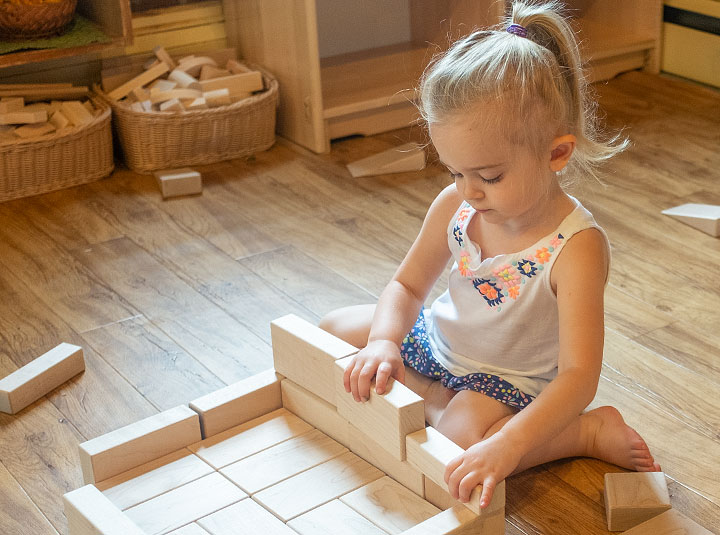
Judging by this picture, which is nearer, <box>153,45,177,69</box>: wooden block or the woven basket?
the woven basket

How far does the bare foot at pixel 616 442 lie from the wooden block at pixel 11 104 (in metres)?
1.53

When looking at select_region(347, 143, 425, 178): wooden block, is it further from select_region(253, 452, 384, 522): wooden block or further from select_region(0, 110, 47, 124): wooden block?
select_region(253, 452, 384, 522): wooden block

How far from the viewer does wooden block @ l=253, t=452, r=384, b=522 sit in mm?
1079

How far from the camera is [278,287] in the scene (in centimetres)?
172

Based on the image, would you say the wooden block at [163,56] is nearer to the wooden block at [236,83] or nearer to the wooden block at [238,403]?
the wooden block at [236,83]

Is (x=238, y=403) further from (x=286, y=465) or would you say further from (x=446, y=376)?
(x=446, y=376)

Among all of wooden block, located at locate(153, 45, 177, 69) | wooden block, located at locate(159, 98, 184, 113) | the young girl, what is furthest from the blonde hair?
wooden block, located at locate(153, 45, 177, 69)

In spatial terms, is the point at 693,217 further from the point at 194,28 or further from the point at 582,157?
the point at 194,28

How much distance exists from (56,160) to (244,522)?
132 centimetres

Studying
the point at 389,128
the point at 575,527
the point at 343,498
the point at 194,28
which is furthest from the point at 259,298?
the point at 194,28

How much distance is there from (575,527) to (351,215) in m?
1.02

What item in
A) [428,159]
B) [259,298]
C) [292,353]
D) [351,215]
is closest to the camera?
[292,353]

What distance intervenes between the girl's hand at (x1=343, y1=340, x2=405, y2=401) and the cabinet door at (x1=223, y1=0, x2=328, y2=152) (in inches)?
48.2

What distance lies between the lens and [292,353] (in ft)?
3.99
